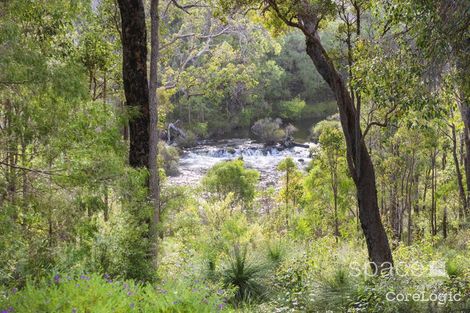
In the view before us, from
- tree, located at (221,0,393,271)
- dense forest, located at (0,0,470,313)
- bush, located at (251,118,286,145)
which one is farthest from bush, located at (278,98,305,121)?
tree, located at (221,0,393,271)

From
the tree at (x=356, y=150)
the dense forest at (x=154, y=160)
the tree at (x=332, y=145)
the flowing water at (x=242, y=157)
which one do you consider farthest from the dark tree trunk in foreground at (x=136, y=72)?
the flowing water at (x=242, y=157)

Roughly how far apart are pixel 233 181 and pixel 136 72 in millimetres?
15213

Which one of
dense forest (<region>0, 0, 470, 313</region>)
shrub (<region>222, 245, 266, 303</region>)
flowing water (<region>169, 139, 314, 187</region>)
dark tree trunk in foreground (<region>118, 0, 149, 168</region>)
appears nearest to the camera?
dense forest (<region>0, 0, 470, 313</region>)

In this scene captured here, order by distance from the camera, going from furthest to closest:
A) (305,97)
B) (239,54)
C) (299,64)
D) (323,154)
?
(305,97) < (299,64) < (323,154) < (239,54)

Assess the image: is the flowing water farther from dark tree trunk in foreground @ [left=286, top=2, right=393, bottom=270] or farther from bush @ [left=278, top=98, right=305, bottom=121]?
dark tree trunk in foreground @ [left=286, top=2, right=393, bottom=270]

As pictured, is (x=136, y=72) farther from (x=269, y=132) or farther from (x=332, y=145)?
(x=269, y=132)

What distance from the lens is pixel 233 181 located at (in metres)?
21.8

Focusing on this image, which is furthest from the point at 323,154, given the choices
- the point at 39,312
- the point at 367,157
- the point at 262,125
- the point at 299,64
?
the point at 299,64

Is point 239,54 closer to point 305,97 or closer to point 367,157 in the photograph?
point 367,157

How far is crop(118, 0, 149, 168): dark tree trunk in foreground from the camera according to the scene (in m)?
6.71

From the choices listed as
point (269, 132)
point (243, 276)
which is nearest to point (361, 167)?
point (243, 276)

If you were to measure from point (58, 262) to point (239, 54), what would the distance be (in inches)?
399

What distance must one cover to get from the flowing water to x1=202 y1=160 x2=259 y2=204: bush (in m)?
4.90

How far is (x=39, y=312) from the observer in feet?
10.7
